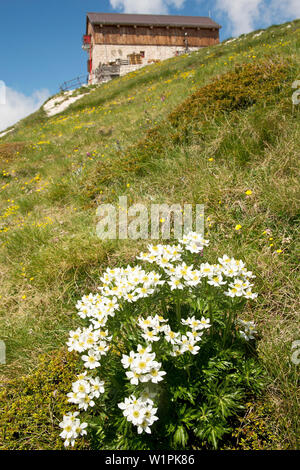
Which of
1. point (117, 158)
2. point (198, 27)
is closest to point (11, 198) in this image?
point (117, 158)

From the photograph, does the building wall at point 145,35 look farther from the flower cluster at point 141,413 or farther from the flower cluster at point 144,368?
the flower cluster at point 141,413

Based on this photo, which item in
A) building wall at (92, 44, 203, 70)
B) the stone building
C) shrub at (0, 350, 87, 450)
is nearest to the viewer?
shrub at (0, 350, 87, 450)

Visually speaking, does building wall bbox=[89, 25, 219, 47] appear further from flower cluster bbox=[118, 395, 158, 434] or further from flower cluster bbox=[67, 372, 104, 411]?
flower cluster bbox=[118, 395, 158, 434]

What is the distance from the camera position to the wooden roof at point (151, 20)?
1660 inches

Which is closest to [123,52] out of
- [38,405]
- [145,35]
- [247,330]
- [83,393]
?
[145,35]

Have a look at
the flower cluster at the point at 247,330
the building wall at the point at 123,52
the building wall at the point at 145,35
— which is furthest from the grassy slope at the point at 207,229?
the building wall at the point at 145,35

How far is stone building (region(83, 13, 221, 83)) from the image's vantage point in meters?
41.3

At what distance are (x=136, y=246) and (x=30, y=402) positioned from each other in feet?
7.88

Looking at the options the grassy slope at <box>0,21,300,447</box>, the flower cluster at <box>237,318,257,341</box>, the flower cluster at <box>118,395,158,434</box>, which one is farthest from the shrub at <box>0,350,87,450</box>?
the flower cluster at <box>237,318,257,341</box>

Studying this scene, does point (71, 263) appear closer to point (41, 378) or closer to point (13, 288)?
point (13, 288)

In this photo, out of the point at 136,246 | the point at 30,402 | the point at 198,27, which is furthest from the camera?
the point at 198,27

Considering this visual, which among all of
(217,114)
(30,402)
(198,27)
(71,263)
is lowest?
(30,402)

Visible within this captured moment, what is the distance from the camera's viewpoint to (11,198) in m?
8.50

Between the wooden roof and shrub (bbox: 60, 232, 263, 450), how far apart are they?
167ft
